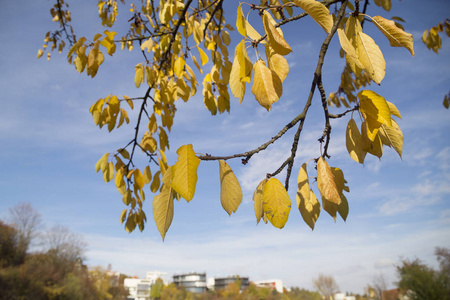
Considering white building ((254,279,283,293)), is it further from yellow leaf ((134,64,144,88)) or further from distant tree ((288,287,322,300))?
yellow leaf ((134,64,144,88))

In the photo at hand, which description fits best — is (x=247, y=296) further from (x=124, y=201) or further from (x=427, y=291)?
(x=124, y=201)

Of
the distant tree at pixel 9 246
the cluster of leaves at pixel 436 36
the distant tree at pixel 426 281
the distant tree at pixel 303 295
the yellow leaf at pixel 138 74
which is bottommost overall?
the distant tree at pixel 303 295

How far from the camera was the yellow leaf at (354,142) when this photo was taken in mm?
599

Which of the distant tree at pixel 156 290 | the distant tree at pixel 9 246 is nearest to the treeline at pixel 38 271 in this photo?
the distant tree at pixel 9 246

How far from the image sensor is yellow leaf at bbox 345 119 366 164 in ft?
1.97

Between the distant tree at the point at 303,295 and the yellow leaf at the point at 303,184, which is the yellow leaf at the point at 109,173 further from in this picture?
the distant tree at the point at 303,295

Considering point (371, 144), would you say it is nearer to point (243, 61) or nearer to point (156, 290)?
point (243, 61)

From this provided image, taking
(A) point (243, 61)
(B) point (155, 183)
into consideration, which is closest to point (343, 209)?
(A) point (243, 61)

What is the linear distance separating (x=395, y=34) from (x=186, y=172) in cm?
50

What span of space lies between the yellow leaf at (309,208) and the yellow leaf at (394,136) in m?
0.20

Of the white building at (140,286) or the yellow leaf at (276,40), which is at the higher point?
the yellow leaf at (276,40)

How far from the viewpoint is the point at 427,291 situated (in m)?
16.8

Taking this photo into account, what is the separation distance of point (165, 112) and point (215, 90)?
0.35 meters

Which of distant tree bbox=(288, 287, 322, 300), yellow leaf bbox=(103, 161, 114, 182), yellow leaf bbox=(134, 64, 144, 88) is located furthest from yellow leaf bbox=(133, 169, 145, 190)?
distant tree bbox=(288, 287, 322, 300)
